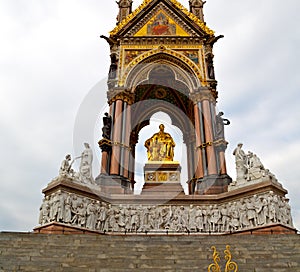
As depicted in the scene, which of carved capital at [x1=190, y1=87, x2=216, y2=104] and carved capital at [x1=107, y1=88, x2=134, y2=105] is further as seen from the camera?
carved capital at [x1=190, y1=87, x2=216, y2=104]

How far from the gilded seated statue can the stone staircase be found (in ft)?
30.0

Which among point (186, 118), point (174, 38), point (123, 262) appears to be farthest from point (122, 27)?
point (123, 262)

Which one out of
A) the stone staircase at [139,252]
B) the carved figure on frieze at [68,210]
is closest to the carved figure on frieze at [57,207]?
the carved figure on frieze at [68,210]

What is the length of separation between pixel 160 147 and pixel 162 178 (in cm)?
254

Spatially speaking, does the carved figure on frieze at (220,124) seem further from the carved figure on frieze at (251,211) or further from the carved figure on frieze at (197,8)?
the carved figure on frieze at (197,8)

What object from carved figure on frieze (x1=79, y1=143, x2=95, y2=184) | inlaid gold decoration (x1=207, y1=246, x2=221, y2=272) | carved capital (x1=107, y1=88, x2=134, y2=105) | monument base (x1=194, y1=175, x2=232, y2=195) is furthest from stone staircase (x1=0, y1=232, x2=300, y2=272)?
carved capital (x1=107, y1=88, x2=134, y2=105)

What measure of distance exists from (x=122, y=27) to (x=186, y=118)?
7819mm

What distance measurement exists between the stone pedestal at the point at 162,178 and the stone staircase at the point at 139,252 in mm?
6443

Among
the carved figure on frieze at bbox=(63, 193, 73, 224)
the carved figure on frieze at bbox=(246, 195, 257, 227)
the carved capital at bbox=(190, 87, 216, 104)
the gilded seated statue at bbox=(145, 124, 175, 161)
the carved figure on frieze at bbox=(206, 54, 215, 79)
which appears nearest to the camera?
the carved figure on frieze at bbox=(63, 193, 73, 224)

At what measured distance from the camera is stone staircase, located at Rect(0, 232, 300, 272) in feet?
22.8

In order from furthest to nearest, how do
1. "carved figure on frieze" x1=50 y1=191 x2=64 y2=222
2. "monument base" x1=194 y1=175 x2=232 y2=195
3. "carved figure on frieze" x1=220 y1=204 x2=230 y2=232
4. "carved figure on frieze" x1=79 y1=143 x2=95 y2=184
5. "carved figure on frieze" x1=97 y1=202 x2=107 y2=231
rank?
1. "monument base" x1=194 y1=175 x2=232 y2=195
2. "carved figure on frieze" x1=79 y1=143 x2=95 y2=184
3. "carved figure on frieze" x1=220 y1=204 x2=230 y2=232
4. "carved figure on frieze" x1=97 y1=202 x2=107 y2=231
5. "carved figure on frieze" x1=50 y1=191 x2=64 y2=222

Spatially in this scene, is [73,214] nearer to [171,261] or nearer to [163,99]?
[171,261]

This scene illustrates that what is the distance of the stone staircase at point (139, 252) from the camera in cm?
694

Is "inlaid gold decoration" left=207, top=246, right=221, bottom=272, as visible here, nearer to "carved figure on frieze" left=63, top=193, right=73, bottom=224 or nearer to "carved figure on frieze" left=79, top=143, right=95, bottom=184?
"carved figure on frieze" left=63, top=193, right=73, bottom=224
